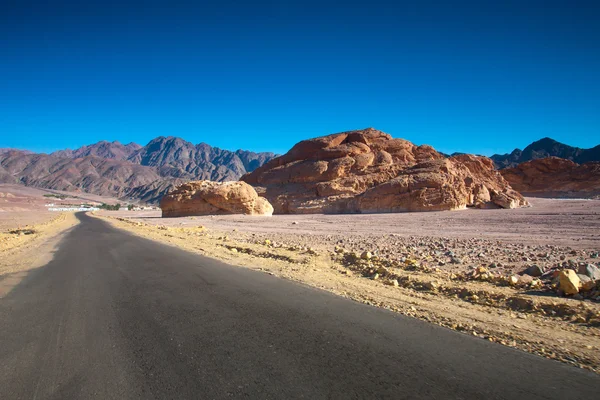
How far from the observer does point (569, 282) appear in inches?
206

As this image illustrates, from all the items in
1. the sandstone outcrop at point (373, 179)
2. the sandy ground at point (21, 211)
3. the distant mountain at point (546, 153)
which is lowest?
the sandy ground at point (21, 211)

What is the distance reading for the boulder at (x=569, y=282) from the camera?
521 centimetres

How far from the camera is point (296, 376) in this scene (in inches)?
123

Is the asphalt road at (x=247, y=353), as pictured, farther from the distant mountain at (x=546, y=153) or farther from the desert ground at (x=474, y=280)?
the distant mountain at (x=546, y=153)

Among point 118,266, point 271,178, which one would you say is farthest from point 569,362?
point 271,178

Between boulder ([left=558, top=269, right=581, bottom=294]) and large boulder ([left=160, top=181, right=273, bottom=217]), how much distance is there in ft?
116

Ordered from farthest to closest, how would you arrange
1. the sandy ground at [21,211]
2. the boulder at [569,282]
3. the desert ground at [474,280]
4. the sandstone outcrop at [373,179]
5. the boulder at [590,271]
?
1. the sandy ground at [21,211]
2. the sandstone outcrop at [373,179]
3. the boulder at [590,271]
4. the boulder at [569,282]
5. the desert ground at [474,280]

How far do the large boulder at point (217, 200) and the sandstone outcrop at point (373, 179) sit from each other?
541 cm

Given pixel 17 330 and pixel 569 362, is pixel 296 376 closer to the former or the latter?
pixel 569 362

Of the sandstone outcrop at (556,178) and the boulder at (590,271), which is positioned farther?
the sandstone outcrop at (556,178)

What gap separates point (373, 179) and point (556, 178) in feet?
185

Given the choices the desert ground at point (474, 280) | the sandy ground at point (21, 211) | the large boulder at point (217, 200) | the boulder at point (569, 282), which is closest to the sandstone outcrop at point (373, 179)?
the large boulder at point (217, 200)

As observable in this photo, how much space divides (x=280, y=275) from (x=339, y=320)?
10.9 feet

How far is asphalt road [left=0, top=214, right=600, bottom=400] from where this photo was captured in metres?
2.93
